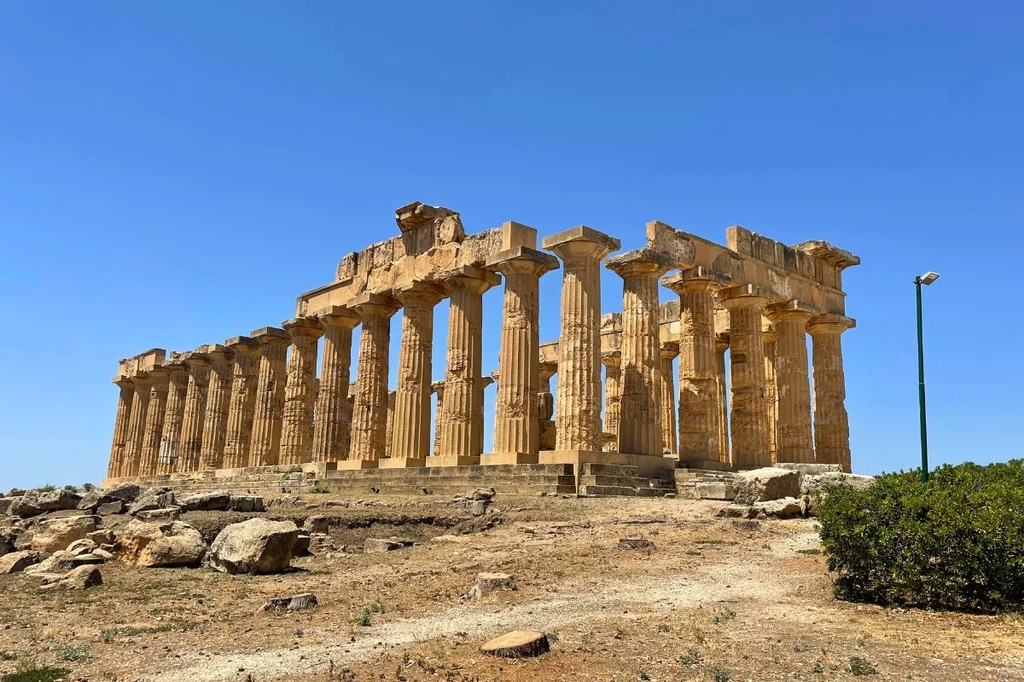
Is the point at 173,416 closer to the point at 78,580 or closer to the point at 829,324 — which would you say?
the point at 829,324

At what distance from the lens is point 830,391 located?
99.2ft

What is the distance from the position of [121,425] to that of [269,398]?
57.4 feet

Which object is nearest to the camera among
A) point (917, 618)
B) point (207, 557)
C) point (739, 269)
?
point (917, 618)

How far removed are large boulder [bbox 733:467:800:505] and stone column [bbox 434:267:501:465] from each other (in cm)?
932

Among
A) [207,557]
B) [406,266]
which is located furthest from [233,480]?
[207,557]

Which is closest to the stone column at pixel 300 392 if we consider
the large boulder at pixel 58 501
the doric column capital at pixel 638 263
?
the large boulder at pixel 58 501

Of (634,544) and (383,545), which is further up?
(634,544)

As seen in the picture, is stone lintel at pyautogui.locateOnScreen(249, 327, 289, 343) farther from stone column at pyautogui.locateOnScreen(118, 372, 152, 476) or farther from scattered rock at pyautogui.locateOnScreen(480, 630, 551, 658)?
scattered rock at pyautogui.locateOnScreen(480, 630, 551, 658)

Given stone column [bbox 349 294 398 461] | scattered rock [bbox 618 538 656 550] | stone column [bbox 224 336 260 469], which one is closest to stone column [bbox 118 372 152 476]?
stone column [bbox 224 336 260 469]

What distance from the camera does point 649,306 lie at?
974 inches

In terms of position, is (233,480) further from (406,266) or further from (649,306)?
(649,306)

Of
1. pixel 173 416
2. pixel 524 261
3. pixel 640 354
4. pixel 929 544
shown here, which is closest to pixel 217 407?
pixel 173 416

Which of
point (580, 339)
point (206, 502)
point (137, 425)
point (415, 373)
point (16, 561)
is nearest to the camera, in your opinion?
point (16, 561)

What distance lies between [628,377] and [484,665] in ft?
57.9
